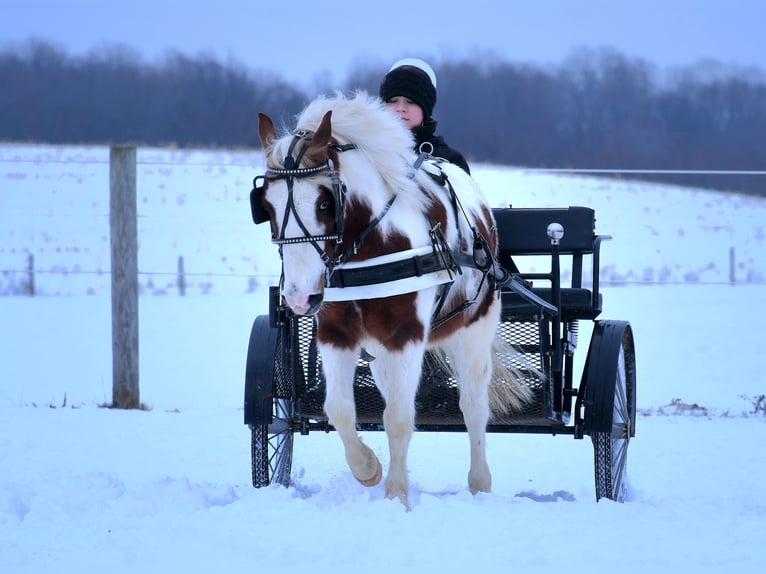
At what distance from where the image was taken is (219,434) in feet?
21.7

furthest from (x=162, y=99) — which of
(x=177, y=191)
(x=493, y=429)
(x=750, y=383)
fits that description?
(x=493, y=429)

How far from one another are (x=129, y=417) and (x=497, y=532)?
13.3 feet

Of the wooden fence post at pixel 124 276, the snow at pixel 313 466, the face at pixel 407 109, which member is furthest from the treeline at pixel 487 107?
the face at pixel 407 109

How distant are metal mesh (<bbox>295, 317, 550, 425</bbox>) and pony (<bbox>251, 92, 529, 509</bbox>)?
0.52 meters

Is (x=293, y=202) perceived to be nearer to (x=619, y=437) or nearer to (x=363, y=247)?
(x=363, y=247)

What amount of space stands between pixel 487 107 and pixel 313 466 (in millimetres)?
33930

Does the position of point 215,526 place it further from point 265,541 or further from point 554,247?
point 554,247

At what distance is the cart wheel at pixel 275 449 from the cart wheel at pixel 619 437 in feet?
4.63

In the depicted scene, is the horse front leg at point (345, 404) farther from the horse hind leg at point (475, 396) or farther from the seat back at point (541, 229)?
the seat back at point (541, 229)

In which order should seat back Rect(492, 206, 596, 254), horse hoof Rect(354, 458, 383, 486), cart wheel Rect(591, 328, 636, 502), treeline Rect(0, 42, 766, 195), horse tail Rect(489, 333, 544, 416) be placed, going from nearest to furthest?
horse hoof Rect(354, 458, 383, 486), cart wheel Rect(591, 328, 636, 502), horse tail Rect(489, 333, 544, 416), seat back Rect(492, 206, 596, 254), treeline Rect(0, 42, 766, 195)

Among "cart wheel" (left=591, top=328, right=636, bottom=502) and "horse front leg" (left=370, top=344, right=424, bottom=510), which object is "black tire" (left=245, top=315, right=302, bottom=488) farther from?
"cart wheel" (left=591, top=328, right=636, bottom=502)

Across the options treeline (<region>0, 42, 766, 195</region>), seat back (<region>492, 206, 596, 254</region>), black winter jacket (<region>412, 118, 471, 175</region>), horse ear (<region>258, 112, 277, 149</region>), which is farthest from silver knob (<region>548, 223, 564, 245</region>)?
treeline (<region>0, 42, 766, 195</region>)

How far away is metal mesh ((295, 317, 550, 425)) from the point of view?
15.4 feet

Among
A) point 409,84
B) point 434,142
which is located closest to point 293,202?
point 409,84
